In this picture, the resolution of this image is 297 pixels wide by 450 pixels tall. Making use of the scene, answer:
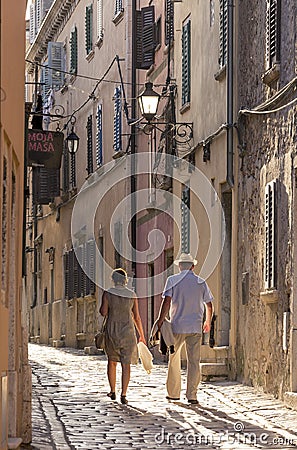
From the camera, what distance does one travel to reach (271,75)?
16109mm

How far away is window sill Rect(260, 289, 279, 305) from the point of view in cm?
1572

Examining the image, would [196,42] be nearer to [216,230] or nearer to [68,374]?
[216,230]

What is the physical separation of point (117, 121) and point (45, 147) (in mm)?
11964

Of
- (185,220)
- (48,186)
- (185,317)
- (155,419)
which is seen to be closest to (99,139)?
(48,186)

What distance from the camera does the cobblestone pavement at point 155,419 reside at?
1138 centimetres

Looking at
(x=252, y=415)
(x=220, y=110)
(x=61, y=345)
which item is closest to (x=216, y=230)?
(x=220, y=110)

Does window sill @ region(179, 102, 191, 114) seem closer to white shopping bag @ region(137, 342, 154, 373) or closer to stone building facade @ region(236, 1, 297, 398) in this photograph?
stone building facade @ region(236, 1, 297, 398)

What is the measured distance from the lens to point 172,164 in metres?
23.8

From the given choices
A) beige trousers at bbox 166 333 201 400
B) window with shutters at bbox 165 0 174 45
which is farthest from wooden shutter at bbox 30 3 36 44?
beige trousers at bbox 166 333 201 400

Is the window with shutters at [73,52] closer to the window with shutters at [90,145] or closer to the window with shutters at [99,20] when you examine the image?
the window with shutters at [90,145]

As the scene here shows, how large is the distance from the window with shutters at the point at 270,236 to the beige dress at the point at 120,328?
168 centimetres

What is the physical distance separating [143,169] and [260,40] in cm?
1065

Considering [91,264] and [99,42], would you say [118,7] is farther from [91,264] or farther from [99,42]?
[91,264]

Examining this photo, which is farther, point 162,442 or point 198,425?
point 198,425
